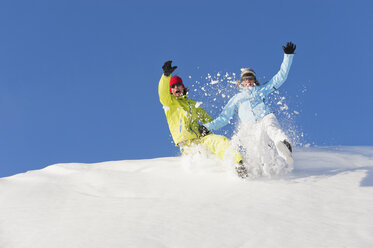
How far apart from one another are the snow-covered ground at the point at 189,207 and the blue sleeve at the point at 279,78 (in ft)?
3.57

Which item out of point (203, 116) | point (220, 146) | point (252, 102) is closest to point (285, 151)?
point (220, 146)

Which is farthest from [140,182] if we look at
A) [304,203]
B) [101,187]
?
[304,203]

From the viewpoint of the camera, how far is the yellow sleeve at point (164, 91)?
493 centimetres

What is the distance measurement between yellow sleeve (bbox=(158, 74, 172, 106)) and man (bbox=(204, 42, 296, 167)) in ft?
2.27

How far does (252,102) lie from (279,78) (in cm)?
51

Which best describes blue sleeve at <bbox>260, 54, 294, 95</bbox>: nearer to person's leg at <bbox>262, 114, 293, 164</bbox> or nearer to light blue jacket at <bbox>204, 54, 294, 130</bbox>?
light blue jacket at <bbox>204, 54, 294, 130</bbox>

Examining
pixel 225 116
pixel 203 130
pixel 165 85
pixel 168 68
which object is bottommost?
pixel 203 130

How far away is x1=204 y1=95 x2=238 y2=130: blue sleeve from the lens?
5141 millimetres

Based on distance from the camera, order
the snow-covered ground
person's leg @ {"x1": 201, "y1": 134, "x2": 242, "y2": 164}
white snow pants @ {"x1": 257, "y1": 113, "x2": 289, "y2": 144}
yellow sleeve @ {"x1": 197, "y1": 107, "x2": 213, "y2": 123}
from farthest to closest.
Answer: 1. yellow sleeve @ {"x1": 197, "y1": 107, "x2": 213, "y2": 123}
2. person's leg @ {"x1": 201, "y1": 134, "x2": 242, "y2": 164}
3. white snow pants @ {"x1": 257, "y1": 113, "x2": 289, "y2": 144}
4. the snow-covered ground


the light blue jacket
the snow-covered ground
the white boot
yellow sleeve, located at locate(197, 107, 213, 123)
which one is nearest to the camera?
the snow-covered ground

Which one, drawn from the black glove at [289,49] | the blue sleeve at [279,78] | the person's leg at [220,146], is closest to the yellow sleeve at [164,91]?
the person's leg at [220,146]

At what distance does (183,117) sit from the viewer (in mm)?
5141

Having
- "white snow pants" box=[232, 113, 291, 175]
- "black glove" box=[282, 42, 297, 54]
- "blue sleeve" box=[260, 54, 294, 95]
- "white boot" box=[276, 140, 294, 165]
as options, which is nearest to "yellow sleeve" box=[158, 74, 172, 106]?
"white snow pants" box=[232, 113, 291, 175]

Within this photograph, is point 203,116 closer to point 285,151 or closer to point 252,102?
point 252,102
